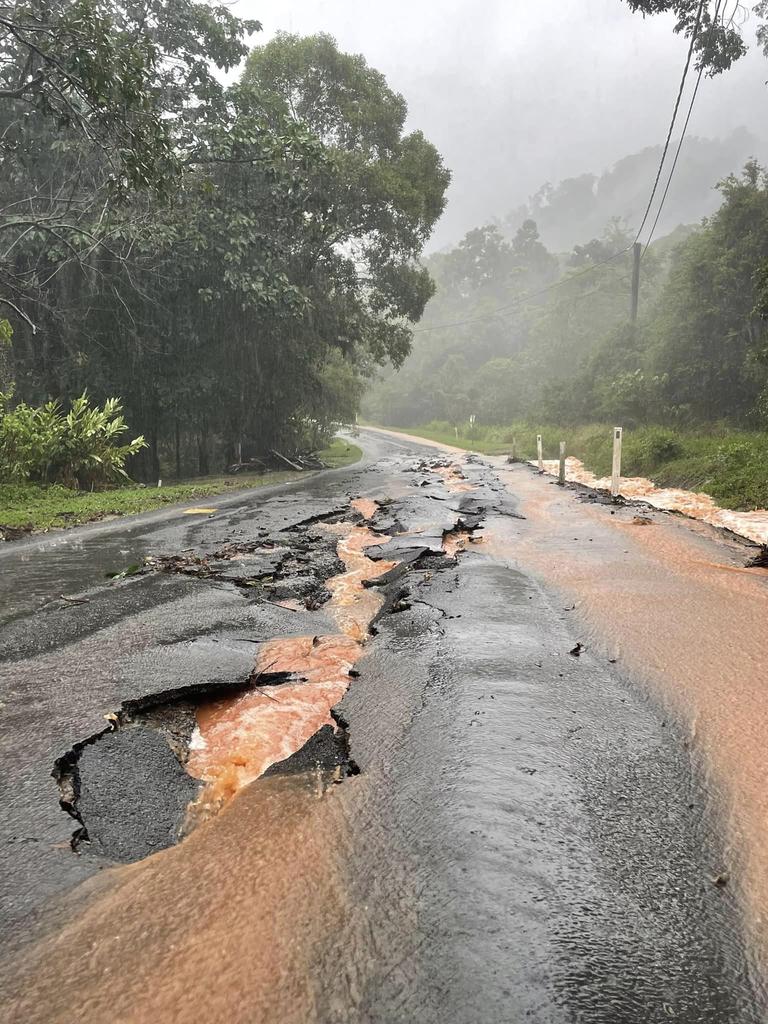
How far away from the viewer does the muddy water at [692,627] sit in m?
2.30

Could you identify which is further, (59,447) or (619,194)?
(619,194)

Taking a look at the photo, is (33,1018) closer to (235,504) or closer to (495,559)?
(495,559)

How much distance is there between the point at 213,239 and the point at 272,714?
14303 mm

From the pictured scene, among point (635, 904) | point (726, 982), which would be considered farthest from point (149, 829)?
point (726, 982)

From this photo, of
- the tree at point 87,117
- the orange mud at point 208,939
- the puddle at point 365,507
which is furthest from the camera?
the puddle at point 365,507

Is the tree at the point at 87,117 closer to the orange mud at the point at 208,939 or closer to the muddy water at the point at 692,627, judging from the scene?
the muddy water at the point at 692,627

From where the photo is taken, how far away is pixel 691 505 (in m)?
11.1

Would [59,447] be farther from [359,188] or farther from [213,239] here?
[359,188]

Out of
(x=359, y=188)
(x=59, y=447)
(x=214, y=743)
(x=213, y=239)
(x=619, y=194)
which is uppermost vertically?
(x=619, y=194)

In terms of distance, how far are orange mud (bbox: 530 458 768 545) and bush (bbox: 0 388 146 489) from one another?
10.8 meters

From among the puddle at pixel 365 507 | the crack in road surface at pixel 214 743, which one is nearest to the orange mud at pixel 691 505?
the puddle at pixel 365 507

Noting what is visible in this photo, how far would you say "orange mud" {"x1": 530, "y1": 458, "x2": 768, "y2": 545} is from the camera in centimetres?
859

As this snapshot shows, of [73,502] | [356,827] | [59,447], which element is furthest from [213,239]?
[356,827]

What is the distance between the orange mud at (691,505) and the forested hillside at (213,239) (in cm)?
921
